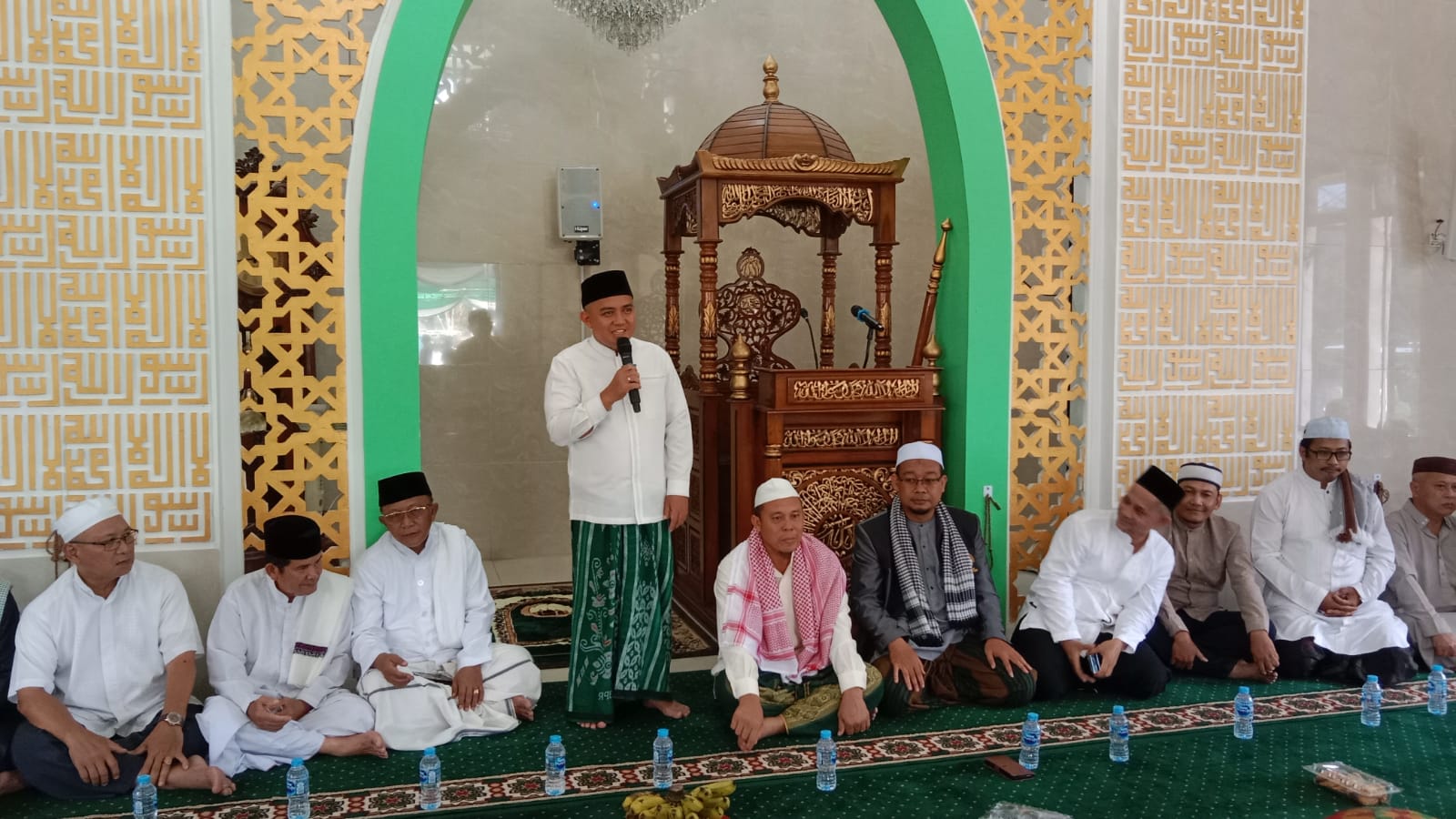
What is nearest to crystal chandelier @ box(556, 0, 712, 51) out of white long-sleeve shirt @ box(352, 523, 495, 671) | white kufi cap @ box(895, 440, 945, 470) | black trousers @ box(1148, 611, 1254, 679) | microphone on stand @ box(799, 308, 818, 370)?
microphone on stand @ box(799, 308, 818, 370)

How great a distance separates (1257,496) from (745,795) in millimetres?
2518

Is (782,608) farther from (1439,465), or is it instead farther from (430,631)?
(1439,465)

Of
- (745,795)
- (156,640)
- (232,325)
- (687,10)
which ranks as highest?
(687,10)

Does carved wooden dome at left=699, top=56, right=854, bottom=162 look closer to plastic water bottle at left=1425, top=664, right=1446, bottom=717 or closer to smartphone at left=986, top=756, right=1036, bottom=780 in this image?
smartphone at left=986, top=756, right=1036, bottom=780

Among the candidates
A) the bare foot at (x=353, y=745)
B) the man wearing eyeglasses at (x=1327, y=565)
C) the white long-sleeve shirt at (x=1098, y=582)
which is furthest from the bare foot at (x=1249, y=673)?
the bare foot at (x=353, y=745)

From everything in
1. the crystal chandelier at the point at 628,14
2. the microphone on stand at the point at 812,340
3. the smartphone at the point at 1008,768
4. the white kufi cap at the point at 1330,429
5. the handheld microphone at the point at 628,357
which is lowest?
the smartphone at the point at 1008,768

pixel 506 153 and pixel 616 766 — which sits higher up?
pixel 506 153

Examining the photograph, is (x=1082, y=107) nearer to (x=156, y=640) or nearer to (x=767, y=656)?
(x=767, y=656)

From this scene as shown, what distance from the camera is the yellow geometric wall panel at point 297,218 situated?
366cm

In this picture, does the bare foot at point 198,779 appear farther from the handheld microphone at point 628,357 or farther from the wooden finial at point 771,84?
the wooden finial at point 771,84

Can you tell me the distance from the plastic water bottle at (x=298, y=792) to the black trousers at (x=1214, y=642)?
2848 mm

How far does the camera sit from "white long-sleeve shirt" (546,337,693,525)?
11.9 ft

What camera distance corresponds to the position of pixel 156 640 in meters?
3.27

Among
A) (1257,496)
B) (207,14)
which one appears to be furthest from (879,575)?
(207,14)
